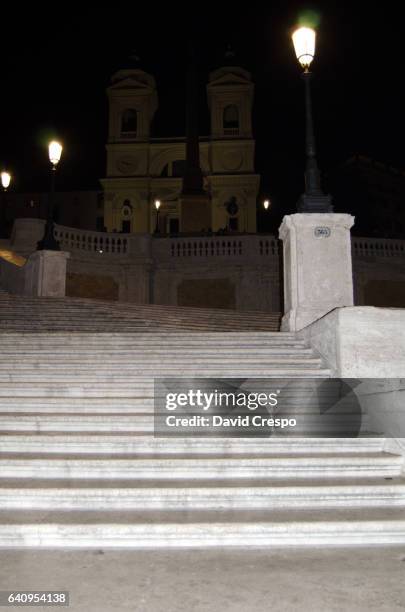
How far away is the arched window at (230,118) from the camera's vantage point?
56094 mm

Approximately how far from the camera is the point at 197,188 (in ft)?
117

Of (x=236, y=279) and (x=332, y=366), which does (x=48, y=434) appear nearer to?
(x=332, y=366)

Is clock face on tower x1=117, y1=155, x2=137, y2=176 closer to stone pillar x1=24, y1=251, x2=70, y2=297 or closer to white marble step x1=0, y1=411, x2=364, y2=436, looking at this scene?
stone pillar x1=24, y1=251, x2=70, y2=297

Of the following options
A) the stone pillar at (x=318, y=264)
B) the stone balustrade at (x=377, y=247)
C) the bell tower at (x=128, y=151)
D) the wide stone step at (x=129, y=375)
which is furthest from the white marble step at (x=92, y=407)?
the bell tower at (x=128, y=151)

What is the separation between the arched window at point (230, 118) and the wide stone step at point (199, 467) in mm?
55280

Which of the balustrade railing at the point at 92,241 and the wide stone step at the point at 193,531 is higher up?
the balustrade railing at the point at 92,241

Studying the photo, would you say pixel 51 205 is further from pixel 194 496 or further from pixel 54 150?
pixel 194 496

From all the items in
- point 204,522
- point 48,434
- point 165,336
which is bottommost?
point 204,522

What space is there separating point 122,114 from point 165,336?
53305 mm

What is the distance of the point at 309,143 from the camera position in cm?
869

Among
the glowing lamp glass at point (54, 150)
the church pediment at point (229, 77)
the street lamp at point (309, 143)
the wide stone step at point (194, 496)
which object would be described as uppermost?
the church pediment at point (229, 77)

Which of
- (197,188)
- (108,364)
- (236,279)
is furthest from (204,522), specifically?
(197,188)

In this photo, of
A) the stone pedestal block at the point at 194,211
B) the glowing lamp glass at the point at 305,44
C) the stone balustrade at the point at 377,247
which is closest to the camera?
the glowing lamp glass at the point at 305,44

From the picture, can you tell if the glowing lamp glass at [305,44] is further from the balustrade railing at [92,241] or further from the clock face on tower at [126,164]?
the clock face on tower at [126,164]
